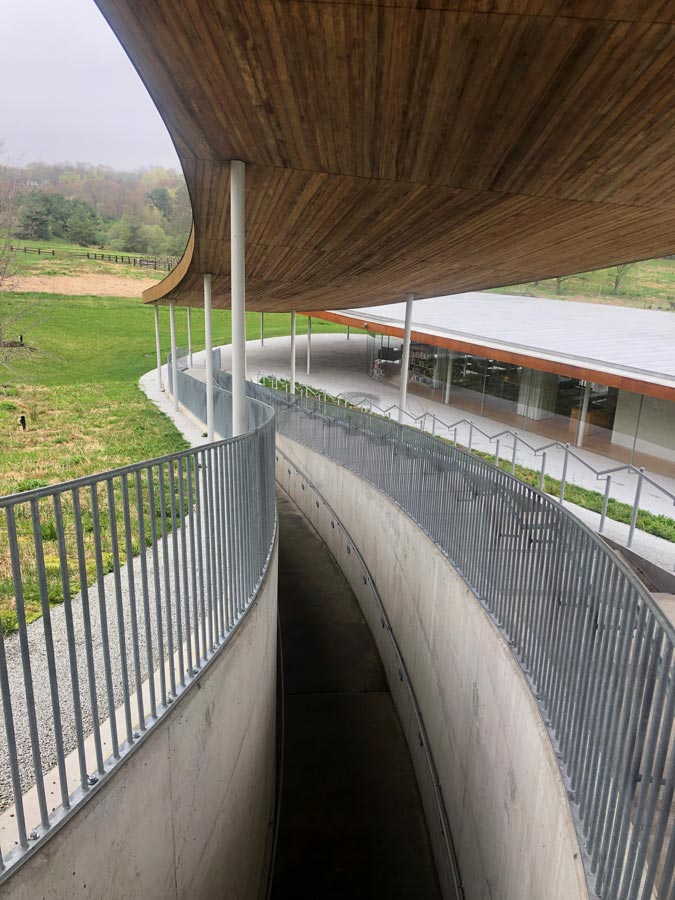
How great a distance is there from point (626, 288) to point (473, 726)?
75.5 meters

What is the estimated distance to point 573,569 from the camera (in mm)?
4172

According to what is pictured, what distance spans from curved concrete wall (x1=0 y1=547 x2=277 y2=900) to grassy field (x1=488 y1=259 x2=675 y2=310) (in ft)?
223

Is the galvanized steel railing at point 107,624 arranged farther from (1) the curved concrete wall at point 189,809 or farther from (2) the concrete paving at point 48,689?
(1) the curved concrete wall at point 189,809

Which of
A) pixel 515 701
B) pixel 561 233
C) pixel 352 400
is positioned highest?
pixel 561 233

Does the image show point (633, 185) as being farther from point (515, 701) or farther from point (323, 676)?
point (323, 676)

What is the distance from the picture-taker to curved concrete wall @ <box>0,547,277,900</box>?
290 centimetres

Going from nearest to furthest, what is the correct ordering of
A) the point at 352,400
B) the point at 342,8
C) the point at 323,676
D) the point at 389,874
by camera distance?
1. the point at 342,8
2. the point at 389,874
3. the point at 323,676
4. the point at 352,400

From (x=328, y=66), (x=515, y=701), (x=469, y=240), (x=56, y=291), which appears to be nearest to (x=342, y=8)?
(x=328, y=66)

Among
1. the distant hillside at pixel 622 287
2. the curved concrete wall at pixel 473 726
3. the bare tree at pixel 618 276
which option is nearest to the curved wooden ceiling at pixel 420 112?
the curved concrete wall at pixel 473 726

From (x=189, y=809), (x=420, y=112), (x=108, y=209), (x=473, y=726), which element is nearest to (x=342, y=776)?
(x=473, y=726)

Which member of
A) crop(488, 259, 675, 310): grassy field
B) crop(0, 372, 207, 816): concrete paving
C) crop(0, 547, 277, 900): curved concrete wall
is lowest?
crop(0, 547, 277, 900): curved concrete wall

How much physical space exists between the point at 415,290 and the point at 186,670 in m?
14.1

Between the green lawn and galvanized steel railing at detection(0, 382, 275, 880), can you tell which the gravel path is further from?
the green lawn

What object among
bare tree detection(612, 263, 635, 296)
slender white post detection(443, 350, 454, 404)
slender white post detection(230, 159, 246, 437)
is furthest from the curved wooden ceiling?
bare tree detection(612, 263, 635, 296)
